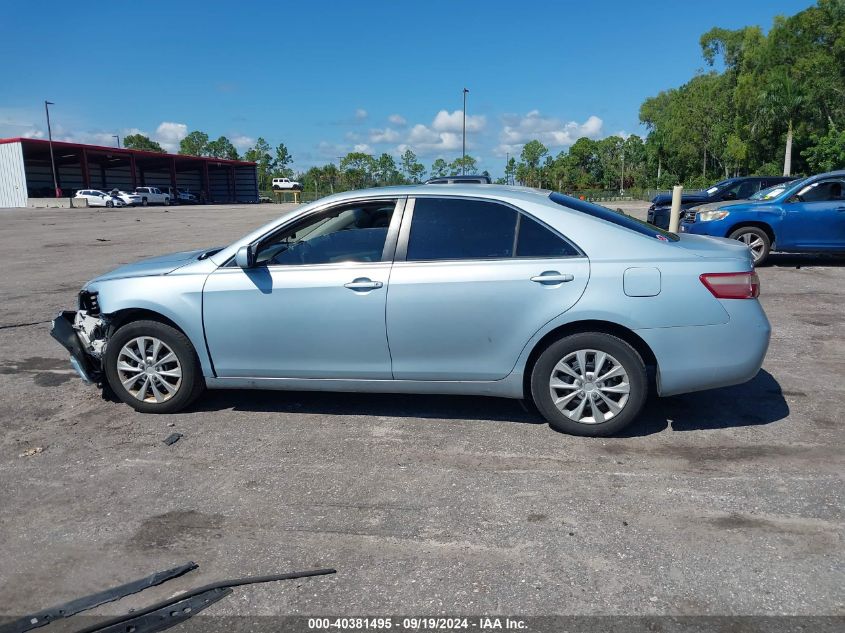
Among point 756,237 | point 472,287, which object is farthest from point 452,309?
point 756,237

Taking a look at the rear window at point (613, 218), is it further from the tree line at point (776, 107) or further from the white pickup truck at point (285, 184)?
the white pickup truck at point (285, 184)

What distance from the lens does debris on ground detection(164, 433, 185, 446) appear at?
14.9 feet

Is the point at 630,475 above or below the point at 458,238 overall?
below

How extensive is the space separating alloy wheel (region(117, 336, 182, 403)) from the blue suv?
33.7 feet

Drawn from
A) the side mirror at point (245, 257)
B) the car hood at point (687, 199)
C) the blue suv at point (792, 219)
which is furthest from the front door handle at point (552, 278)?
the car hood at point (687, 199)

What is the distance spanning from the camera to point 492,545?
3.23 metres

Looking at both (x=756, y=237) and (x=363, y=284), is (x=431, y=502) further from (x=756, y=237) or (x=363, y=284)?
(x=756, y=237)

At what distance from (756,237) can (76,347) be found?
11310 millimetres

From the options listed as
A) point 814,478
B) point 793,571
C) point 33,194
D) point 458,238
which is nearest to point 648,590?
point 793,571

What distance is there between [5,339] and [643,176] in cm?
9410

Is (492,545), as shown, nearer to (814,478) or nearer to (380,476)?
(380,476)

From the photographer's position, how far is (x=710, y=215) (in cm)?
1220

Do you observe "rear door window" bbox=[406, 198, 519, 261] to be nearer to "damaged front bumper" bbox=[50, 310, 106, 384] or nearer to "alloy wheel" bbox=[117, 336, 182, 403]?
"alloy wheel" bbox=[117, 336, 182, 403]

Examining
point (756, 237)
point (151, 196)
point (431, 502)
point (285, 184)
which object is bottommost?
point (431, 502)
